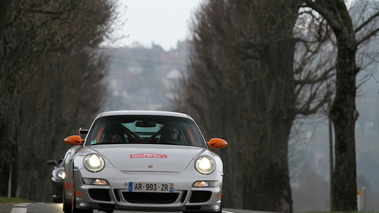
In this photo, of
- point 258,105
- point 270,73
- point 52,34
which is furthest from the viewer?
point 258,105

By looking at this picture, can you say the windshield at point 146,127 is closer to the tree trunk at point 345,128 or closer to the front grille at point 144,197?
the front grille at point 144,197

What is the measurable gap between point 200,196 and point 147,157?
2.47 ft

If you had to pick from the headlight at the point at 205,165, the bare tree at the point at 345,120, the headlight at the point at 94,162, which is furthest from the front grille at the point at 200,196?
the bare tree at the point at 345,120

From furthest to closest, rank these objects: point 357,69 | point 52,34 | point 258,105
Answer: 1. point 258,105
2. point 52,34
3. point 357,69

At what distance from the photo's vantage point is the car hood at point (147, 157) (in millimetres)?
9297

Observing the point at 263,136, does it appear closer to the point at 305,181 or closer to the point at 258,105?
the point at 258,105

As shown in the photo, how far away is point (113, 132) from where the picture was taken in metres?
10.4

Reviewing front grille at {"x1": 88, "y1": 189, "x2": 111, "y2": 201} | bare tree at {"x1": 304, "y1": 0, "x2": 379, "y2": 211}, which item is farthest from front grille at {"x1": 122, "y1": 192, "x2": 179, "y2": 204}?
bare tree at {"x1": 304, "y1": 0, "x2": 379, "y2": 211}

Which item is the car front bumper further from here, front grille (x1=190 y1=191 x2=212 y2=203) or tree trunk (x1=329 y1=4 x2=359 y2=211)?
tree trunk (x1=329 y1=4 x2=359 y2=211)

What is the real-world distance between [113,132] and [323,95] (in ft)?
70.6

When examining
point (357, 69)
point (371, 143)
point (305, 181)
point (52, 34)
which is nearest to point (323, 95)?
point (52, 34)

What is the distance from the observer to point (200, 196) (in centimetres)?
934

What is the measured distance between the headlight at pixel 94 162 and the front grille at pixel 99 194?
0.78 feet

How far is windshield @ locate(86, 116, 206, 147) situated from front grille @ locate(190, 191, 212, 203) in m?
1.11
